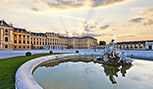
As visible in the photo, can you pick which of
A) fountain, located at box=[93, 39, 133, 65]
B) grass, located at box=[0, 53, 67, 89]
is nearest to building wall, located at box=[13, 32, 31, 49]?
grass, located at box=[0, 53, 67, 89]

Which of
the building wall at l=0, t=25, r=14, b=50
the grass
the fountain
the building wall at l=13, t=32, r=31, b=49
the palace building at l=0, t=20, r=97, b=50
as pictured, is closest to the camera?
the grass

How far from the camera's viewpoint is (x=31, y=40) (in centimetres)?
5572

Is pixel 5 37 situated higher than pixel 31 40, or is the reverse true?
pixel 5 37

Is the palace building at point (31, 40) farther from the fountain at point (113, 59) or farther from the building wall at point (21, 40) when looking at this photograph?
the fountain at point (113, 59)

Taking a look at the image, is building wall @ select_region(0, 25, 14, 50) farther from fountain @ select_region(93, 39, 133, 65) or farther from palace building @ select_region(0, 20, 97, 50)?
fountain @ select_region(93, 39, 133, 65)

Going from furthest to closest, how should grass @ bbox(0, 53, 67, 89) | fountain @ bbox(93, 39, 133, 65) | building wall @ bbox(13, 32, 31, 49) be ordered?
building wall @ bbox(13, 32, 31, 49)
fountain @ bbox(93, 39, 133, 65)
grass @ bbox(0, 53, 67, 89)

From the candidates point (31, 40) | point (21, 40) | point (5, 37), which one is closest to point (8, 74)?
point (5, 37)

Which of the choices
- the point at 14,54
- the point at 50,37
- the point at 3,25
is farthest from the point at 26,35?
the point at 14,54

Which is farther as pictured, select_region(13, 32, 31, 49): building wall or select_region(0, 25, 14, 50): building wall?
select_region(13, 32, 31, 49): building wall

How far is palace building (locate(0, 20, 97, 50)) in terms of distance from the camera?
37.3 metres

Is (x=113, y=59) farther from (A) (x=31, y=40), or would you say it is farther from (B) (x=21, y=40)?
(A) (x=31, y=40)

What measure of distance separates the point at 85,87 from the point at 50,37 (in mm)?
63167

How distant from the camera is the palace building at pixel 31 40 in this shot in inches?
1469

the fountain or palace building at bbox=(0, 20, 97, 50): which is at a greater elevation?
palace building at bbox=(0, 20, 97, 50)
